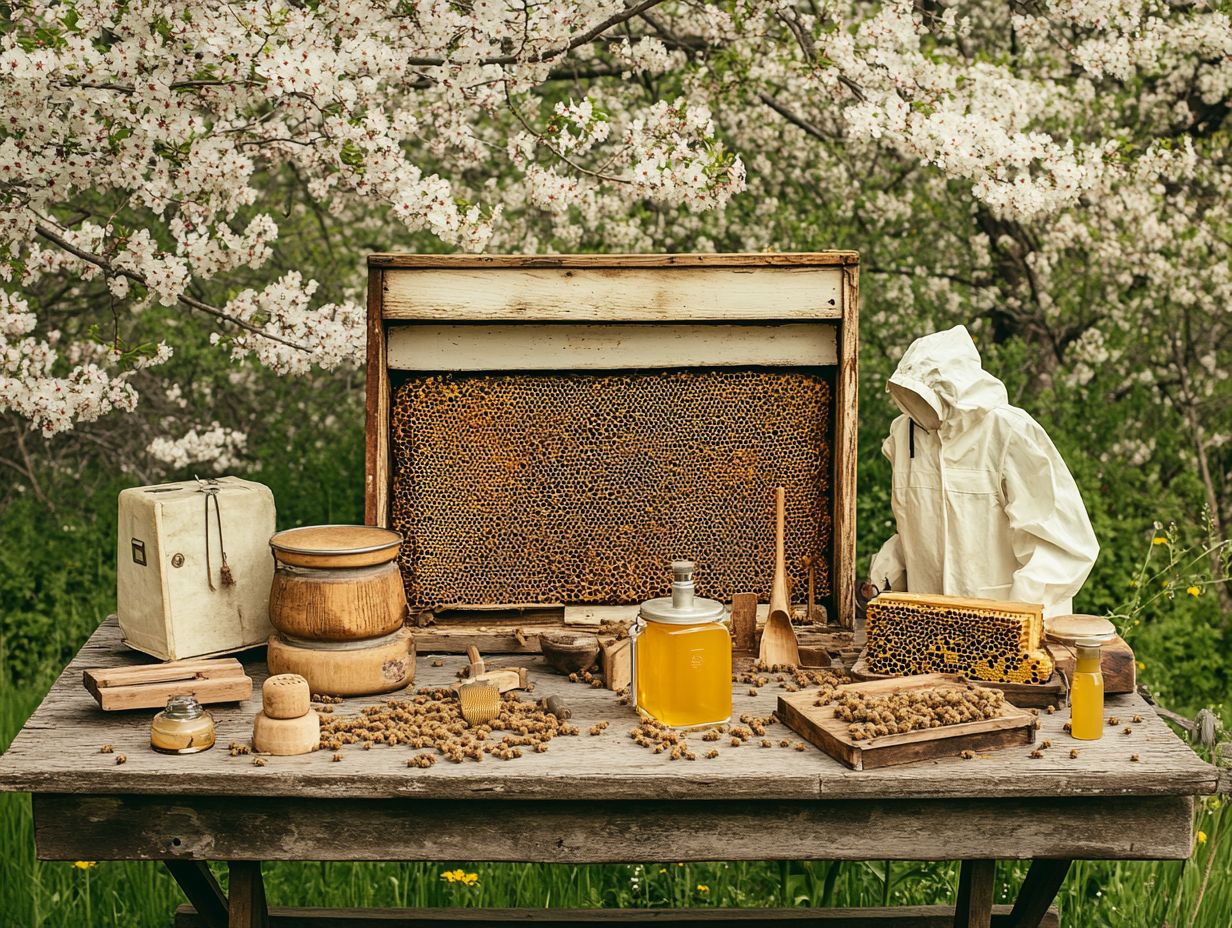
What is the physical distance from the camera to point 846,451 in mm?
2756

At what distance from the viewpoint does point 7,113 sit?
3.55 metres

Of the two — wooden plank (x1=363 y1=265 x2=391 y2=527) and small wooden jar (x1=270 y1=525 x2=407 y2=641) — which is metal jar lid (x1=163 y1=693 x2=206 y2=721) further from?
wooden plank (x1=363 y1=265 x2=391 y2=527)

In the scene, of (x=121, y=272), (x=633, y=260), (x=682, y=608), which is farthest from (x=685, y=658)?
(x=121, y=272)

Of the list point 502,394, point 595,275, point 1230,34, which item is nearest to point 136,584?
point 502,394

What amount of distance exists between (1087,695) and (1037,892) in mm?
625

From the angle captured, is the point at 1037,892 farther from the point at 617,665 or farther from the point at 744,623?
the point at 617,665

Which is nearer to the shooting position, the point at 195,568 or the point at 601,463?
the point at 195,568

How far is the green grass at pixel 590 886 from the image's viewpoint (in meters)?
3.48

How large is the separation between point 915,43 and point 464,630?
3.22 meters

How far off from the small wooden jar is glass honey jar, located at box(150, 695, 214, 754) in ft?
0.93

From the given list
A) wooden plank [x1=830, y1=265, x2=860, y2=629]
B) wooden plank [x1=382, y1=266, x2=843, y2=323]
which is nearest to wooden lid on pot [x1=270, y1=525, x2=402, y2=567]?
wooden plank [x1=382, y1=266, x2=843, y2=323]

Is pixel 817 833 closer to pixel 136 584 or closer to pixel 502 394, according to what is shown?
pixel 502 394

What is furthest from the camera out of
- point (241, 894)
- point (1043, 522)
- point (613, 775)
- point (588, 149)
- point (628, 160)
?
point (628, 160)

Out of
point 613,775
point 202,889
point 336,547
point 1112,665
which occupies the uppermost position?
point 336,547
